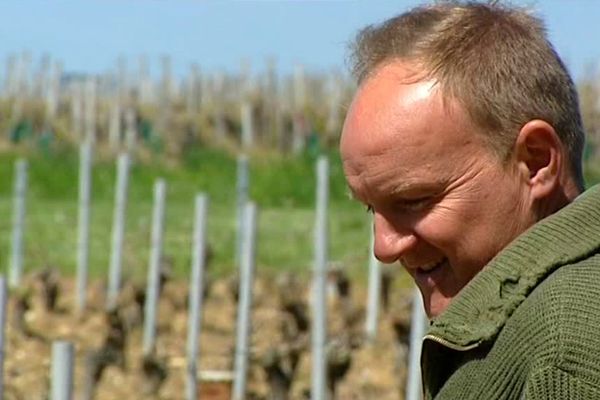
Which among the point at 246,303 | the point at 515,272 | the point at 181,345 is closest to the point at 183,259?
the point at 181,345

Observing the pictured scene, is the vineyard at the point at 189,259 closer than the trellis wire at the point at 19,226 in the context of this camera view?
Yes

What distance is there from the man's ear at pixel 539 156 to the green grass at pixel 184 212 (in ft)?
32.3

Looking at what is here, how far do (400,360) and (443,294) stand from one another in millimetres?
6819

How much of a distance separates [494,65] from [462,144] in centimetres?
9

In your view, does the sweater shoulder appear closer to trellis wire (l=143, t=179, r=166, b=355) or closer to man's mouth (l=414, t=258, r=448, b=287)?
man's mouth (l=414, t=258, r=448, b=287)

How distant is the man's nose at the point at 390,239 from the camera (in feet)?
6.13

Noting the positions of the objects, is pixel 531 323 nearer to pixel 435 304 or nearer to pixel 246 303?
pixel 435 304

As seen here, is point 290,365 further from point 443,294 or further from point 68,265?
point 443,294

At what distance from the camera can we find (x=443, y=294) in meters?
1.90

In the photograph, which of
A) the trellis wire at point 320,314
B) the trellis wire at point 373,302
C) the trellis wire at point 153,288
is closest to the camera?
the trellis wire at point 320,314

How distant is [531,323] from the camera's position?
1700mm

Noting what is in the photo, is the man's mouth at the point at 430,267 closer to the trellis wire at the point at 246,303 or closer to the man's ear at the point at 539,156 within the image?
the man's ear at the point at 539,156

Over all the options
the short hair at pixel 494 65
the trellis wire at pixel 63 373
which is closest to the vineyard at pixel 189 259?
the trellis wire at pixel 63 373

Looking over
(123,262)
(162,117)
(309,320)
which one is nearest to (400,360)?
(309,320)
